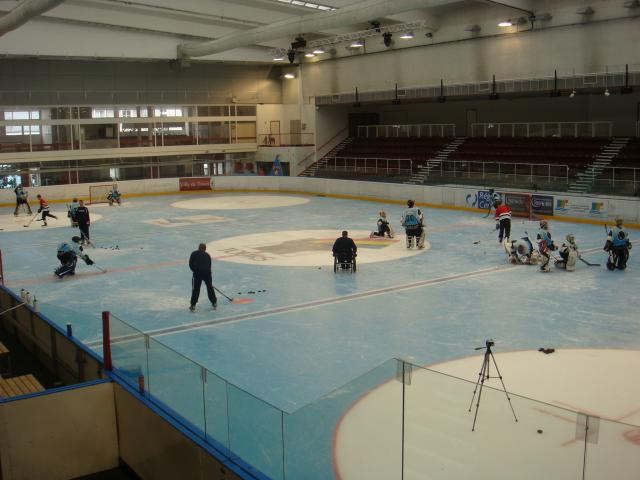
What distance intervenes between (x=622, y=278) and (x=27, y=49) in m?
29.5

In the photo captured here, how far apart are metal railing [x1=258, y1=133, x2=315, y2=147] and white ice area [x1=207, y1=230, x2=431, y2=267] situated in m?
21.6

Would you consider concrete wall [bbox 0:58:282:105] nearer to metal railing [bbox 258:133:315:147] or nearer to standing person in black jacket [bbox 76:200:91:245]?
metal railing [bbox 258:133:315:147]

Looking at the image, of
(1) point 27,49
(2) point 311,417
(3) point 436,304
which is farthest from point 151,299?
(1) point 27,49

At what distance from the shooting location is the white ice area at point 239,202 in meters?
33.6

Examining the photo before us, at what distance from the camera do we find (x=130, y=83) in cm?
4128

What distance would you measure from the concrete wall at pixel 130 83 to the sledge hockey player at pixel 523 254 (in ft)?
94.4

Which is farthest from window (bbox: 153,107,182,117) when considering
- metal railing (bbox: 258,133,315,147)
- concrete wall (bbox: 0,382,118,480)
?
concrete wall (bbox: 0,382,118,480)

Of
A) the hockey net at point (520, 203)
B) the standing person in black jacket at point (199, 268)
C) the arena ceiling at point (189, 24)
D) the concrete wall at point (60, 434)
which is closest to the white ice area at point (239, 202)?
the arena ceiling at point (189, 24)

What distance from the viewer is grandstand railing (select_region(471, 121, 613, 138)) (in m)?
34.8

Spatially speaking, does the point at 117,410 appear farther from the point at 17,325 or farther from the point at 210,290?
the point at 210,290

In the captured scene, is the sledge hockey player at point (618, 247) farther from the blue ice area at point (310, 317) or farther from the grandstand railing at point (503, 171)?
the grandstand railing at point (503, 171)

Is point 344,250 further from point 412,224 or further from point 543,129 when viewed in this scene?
point 543,129

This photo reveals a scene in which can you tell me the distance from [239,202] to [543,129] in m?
16.5

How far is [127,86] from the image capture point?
41.2m
